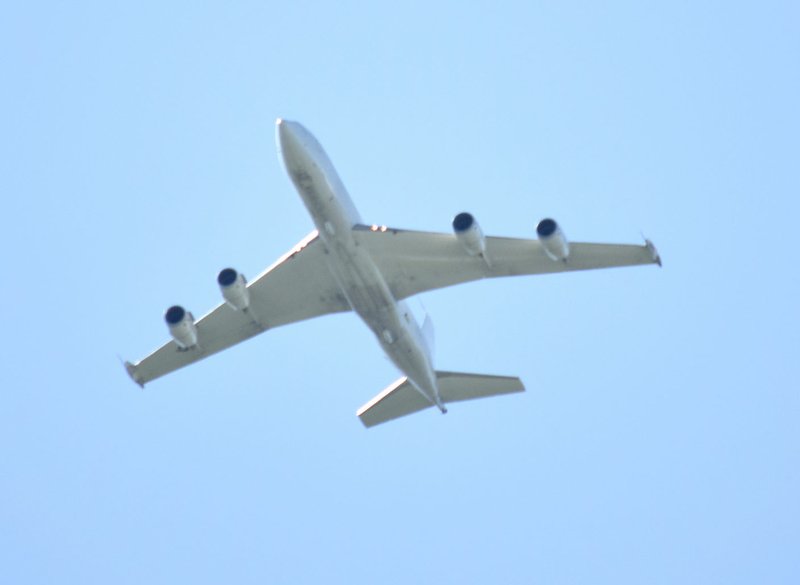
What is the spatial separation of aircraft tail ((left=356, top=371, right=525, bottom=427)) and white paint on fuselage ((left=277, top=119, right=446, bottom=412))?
1.92 feet

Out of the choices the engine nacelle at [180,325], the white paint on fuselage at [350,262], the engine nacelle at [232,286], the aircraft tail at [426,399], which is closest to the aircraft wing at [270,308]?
the white paint on fuselage at [350,262]

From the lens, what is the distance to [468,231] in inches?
2229

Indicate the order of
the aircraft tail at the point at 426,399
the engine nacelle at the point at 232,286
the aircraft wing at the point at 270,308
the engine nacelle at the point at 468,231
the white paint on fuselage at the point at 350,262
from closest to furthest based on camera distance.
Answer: the white paint on fuselage at the point at 350,262, the engine nacelle at the point at 468,231, the engine nacelle at the point at 232,286, the aircraft wing at the point at 270,308, the aircraft tail at the point at 426,399

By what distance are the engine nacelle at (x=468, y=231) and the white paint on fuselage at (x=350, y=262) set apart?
3.57 meters

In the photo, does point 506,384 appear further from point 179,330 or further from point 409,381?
point 179,330

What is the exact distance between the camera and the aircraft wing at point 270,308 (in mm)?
59688

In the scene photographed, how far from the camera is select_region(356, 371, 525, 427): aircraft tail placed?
62.0m

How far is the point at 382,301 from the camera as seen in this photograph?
59.3m

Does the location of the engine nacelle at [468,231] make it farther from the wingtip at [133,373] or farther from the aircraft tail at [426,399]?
the wingtip at [133,373]

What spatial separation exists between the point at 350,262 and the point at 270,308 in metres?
4.71

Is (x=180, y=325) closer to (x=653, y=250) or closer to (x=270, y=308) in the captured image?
(x=270, y=308)

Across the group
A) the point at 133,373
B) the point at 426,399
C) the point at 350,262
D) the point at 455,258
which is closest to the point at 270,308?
the point at 350,262

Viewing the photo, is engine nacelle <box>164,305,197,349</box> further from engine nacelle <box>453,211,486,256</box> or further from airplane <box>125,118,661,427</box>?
engine nacelle <box>453,211,486,256</box>

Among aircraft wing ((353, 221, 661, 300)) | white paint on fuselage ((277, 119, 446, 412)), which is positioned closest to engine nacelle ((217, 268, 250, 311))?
white paint on fuselage ((277, 119, 446, 412))
